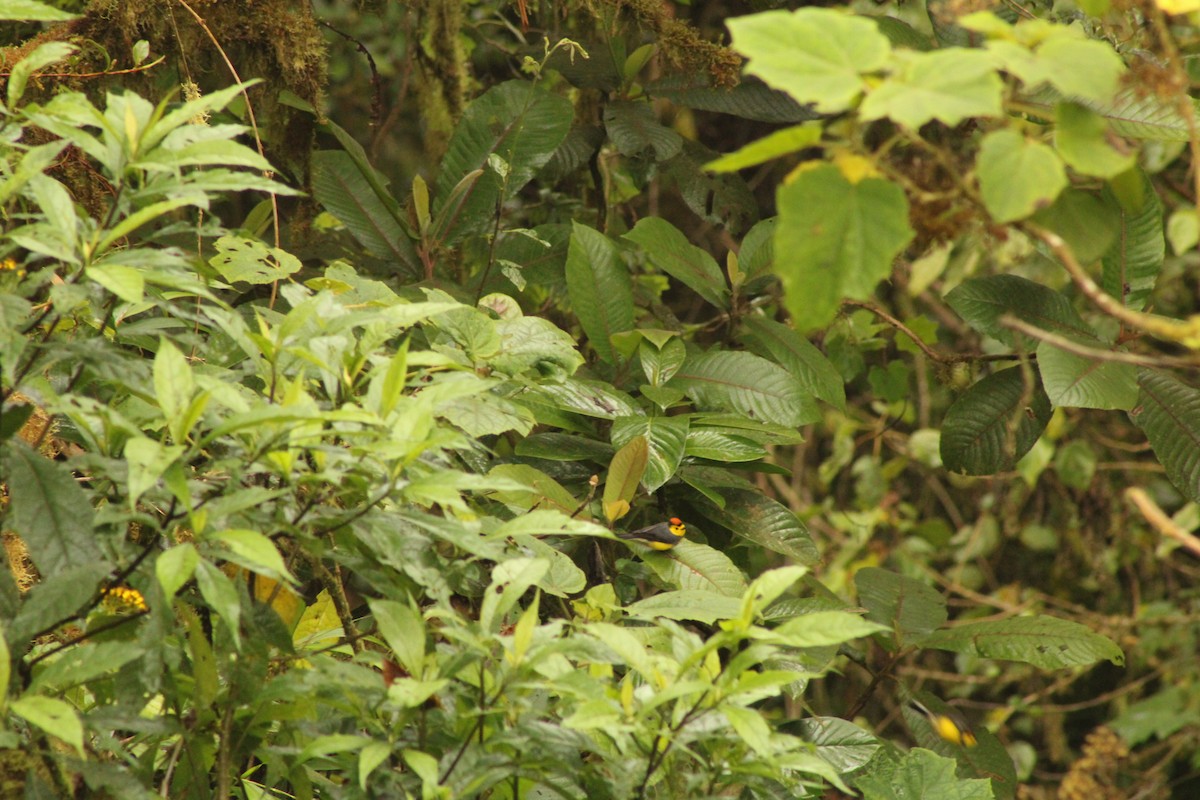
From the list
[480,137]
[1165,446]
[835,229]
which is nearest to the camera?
[835,229]

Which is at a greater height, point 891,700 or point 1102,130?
point 1102,130

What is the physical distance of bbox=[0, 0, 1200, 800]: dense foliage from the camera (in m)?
0.72

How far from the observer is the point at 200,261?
1220 mm

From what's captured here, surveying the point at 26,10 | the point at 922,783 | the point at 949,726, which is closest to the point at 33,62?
the point at 26,10

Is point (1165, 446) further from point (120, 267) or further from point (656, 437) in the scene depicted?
point (120, 267)

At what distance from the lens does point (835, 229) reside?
63 cm

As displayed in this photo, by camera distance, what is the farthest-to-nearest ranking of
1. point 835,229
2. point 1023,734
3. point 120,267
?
1. point 1023,734
2. point 120,267
3. point 835,229

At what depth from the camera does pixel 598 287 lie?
4.72 ft

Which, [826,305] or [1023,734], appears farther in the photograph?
[1023,734]

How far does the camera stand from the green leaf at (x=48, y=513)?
2.61 ft

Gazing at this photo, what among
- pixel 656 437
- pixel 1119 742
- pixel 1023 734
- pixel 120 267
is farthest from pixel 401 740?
pixel 1023 734

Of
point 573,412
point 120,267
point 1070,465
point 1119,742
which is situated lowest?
point 1119,742

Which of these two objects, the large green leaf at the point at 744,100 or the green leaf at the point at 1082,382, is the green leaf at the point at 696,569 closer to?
the green leaf at the point at 1082,382

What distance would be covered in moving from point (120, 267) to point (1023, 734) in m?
3.59
